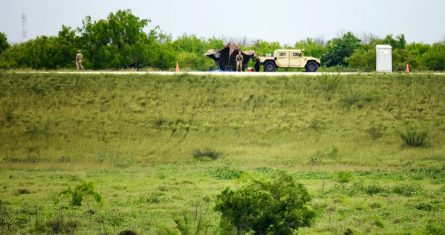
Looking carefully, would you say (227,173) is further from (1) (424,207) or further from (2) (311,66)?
(2) (311,66)

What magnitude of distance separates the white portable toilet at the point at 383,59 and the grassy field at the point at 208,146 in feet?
14.7

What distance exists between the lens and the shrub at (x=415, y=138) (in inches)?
1571

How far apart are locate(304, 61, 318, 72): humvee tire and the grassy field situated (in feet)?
19.1

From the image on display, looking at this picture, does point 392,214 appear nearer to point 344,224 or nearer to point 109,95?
point 344,224

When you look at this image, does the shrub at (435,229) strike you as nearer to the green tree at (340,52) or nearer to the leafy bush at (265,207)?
the leafy bush at (265,207)

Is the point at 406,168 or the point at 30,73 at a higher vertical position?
the point at 30,73

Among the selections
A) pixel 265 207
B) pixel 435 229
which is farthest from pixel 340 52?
pixel 265 207

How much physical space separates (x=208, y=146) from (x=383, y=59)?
15969 millimetres

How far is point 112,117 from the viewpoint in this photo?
142 feet

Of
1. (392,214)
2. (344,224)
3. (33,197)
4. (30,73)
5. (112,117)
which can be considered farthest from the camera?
(30,73)

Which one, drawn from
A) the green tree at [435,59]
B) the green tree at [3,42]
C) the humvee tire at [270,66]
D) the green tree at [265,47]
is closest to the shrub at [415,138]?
the humvee tire at [270,66]

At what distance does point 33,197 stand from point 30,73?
20010 millimetres

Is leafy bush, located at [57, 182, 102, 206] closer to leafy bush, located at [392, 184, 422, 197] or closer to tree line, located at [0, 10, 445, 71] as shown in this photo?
leafy bush, located at [392, 184, 422, 197]

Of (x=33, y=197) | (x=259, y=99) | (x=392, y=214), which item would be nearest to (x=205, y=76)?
(x=259, y=99)
